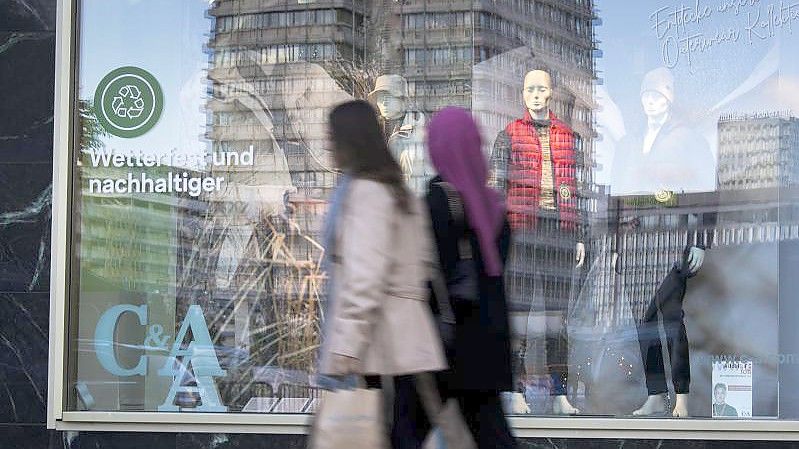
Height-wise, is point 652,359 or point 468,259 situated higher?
point 468,259

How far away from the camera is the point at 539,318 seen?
292 inches

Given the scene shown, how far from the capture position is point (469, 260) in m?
4.31

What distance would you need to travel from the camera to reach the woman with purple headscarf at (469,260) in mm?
4277

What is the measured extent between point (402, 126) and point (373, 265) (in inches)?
141

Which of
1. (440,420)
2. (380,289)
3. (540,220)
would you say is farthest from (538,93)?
(380,289)

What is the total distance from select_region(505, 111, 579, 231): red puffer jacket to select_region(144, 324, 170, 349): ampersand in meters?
1.91

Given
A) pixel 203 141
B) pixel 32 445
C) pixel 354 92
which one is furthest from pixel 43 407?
pixel 354 92

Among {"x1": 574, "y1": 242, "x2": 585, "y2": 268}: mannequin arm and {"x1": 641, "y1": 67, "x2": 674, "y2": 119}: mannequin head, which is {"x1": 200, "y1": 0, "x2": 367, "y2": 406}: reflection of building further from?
{"x1": 641, "y1": 67, "x2": 674, "y2": 119}: mannequin head

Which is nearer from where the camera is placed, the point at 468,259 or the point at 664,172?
the point at 468,259

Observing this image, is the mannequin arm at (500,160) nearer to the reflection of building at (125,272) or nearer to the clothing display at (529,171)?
the clothing display at (529,171)

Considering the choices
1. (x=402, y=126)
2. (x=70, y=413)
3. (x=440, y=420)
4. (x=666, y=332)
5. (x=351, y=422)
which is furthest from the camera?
(x=402, y=126)

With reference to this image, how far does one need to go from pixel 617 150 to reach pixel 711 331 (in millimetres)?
1063

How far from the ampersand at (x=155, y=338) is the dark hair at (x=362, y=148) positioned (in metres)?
3.47

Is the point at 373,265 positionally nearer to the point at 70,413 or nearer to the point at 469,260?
the point at 469,260
